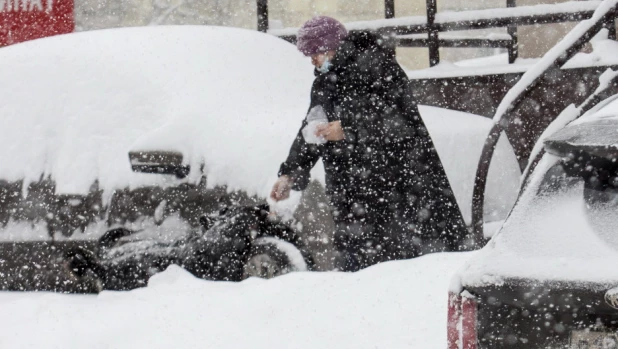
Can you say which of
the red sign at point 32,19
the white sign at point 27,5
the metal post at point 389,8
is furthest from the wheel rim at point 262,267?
the white sign at point 27,5

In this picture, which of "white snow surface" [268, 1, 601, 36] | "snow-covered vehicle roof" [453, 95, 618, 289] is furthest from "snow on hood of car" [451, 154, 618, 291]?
"white snow surface" [268, 1, 601, 36]

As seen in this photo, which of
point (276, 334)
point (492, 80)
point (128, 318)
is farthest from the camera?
point (492, 80)

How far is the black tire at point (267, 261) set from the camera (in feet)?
13.1

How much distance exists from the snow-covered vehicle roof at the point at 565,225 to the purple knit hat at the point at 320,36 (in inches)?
84.0

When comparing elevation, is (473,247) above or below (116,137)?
below

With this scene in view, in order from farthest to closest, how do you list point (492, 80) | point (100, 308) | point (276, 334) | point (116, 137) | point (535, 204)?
point (492, 80) → point (116, 137) → point (100, 308) → point (276, 334) → point (535, 204)

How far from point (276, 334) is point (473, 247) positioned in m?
1.31

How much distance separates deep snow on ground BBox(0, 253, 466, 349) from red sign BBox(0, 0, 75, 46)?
706 cm

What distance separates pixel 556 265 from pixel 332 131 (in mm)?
2283

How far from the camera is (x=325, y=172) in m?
4.07

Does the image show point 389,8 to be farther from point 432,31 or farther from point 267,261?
point 267,261

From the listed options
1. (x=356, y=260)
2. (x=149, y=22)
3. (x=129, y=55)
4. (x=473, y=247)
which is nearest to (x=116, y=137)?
(x=129, y=55)

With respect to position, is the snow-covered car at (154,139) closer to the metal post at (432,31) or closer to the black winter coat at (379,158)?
the black winter coat at (379,158)

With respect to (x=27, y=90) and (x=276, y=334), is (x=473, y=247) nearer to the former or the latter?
(x=276, y=334)
